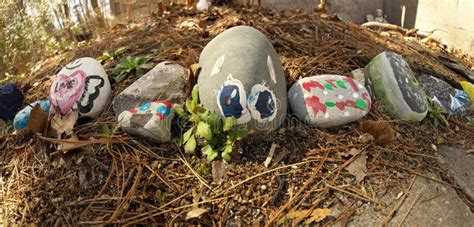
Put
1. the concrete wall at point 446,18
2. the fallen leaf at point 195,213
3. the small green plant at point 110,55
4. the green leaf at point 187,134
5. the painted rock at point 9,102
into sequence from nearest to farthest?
the fallen leaf at point 195,213 < the green leaf at point 187,134 < the painted rock at point 9,102 < the small green plant at point 110,55 < the concrete wall at point 446,18

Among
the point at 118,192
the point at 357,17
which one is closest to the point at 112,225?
the point at 118,192

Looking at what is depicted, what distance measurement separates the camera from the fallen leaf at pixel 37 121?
2.19m

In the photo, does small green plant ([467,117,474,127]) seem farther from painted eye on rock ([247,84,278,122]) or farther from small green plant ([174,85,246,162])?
small green plant ([174,85,246,162])

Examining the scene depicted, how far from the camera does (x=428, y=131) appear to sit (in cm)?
249

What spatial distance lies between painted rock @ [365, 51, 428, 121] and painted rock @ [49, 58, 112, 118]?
6.23 feet

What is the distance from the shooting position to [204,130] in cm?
200

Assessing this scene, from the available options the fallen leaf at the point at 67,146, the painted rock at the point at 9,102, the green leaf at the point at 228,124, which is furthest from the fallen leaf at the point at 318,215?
the painted rock at the point at 9,102

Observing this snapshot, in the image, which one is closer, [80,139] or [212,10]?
[80,139]

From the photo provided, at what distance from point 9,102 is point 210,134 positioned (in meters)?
1.63

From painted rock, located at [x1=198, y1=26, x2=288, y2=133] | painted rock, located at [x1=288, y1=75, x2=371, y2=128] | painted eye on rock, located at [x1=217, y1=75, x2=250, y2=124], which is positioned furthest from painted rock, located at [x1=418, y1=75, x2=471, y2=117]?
painted eye on rock, located at [x1=217, y1=75, x2=250, y2=124]

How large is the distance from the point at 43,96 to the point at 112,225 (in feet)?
4.76

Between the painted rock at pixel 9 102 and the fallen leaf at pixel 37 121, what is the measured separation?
20.3 inches

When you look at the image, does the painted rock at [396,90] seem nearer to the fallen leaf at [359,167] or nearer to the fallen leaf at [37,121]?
the fallen leaf at [359,167]

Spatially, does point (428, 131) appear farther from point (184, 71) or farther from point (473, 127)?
point (184, 71)
